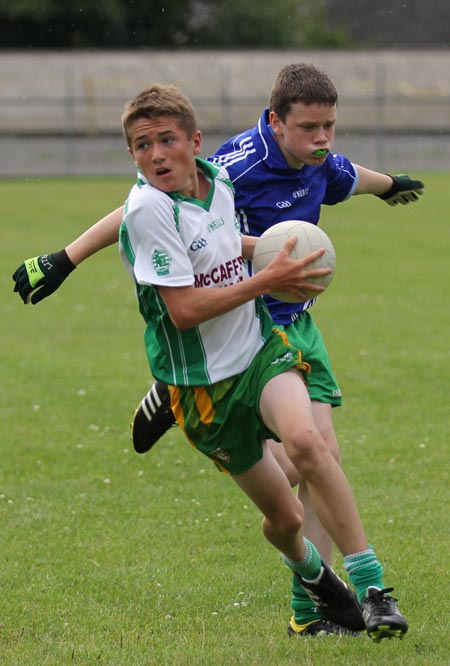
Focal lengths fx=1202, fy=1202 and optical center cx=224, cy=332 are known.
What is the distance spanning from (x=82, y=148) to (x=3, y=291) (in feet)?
90.2

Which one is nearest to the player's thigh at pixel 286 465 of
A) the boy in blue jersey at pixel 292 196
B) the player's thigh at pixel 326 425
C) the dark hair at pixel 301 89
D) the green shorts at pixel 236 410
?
the boy in blue jersey at pixel 292 196

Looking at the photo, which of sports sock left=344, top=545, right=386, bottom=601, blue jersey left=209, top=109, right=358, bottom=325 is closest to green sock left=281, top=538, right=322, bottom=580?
sports sock left=344, top=545, right=386, bottom=601

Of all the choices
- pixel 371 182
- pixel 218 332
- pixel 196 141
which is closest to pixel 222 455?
pixel 218 332

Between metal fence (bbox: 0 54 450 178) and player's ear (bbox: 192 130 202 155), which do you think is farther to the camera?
metal fence (bbox: 0 54 450 178)

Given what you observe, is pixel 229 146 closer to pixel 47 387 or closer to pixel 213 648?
pixel 213 648

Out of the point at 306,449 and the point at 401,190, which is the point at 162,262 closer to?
the point at 306,449

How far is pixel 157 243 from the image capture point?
4.55 meters

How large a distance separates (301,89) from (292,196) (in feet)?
1.70

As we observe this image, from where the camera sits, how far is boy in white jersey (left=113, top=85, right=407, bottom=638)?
178 inches

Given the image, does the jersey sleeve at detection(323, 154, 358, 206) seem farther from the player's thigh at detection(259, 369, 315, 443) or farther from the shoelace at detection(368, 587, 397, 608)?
the shoelace at detection(368, 587, 397, 608)

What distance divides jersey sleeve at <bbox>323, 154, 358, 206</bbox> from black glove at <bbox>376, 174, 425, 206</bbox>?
1.09ft

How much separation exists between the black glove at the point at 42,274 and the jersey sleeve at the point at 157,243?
0.74 metres

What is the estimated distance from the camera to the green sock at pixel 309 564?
505 cm

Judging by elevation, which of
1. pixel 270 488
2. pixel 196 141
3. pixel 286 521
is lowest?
pixel 286 521
